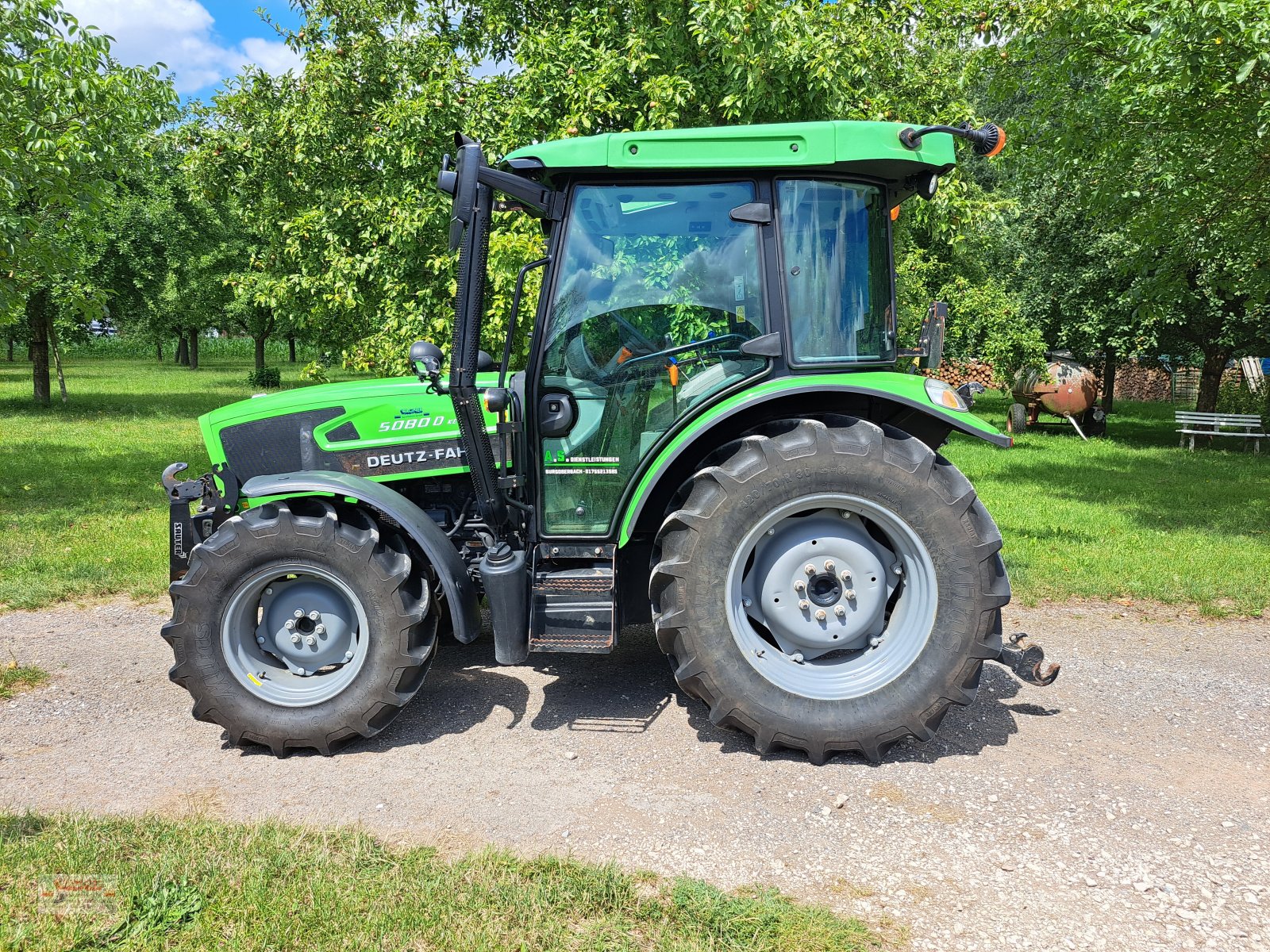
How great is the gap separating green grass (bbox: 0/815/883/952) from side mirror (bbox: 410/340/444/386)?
1778 millimetres

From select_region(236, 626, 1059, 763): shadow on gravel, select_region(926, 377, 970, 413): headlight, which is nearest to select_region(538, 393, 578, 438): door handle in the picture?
select_region(236, 626, 1059, 763): shadow on gravel

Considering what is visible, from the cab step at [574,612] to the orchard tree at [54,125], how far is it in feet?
21.5

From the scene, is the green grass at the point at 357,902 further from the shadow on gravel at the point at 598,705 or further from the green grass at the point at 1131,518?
the green grass at the point at 1131,518

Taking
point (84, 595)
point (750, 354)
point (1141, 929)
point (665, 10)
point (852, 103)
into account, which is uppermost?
point (665, 10)

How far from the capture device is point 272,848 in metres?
2.97

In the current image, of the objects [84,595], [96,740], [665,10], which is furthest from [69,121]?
[96,740]

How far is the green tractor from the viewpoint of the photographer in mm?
3650

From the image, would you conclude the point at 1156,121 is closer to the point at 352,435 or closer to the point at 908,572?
the point at 908,572

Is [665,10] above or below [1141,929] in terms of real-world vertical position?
above

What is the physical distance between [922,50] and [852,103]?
3754mm

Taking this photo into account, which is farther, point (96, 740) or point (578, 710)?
point (578, 710)

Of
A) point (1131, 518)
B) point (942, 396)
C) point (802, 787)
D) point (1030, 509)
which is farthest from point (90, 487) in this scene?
point (1131, 518)

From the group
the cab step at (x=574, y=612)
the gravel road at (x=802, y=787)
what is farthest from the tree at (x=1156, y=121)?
the cab step at (x=574, y=612)

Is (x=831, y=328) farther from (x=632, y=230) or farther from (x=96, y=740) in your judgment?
(x=96, y=740)
